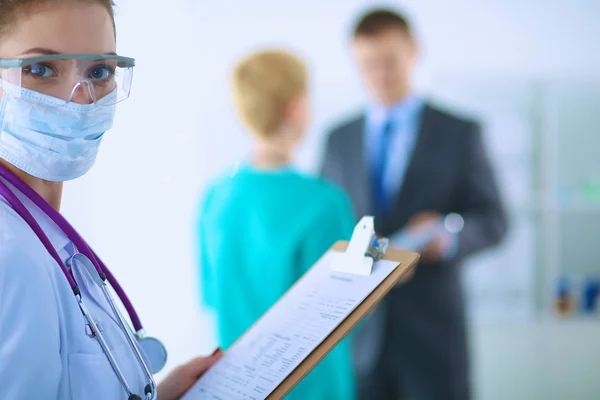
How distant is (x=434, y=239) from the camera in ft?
6.50

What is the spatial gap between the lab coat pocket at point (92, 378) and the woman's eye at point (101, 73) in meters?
0.37

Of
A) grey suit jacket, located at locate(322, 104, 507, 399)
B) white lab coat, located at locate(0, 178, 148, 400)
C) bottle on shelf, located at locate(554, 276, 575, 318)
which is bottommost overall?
bottle on shelf, located at locate(554, 276, 575, 318)

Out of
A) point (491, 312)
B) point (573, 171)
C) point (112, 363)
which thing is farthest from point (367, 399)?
point (573, 171)

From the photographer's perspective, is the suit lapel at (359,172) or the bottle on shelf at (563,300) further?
Answer: the bottle on shelf at (563,300)

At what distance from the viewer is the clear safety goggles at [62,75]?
74cm

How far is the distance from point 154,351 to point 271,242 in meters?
0.76

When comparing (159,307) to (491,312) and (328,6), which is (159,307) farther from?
(328,6)

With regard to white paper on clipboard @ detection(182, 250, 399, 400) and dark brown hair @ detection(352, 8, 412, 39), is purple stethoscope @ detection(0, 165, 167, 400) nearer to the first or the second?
white paper on clipboard @ detection(182, 250, 399, 400)

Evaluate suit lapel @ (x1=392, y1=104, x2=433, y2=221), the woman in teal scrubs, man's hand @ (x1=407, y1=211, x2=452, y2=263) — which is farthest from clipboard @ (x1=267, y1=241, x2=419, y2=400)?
suit lapel @ (x1=392, y1=104, x2=433, y2=221)

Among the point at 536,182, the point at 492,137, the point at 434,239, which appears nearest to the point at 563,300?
the point at 536,182

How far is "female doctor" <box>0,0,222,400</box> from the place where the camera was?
0.66 meters

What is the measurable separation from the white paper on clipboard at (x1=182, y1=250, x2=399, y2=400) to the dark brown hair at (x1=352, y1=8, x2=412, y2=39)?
1.40 metres

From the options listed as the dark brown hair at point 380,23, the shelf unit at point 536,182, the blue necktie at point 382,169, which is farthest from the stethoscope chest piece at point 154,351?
the shelf unit at point 536,182

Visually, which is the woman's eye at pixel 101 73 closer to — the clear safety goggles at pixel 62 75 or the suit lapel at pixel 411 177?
the clear safety goggles at pixel 62 75
